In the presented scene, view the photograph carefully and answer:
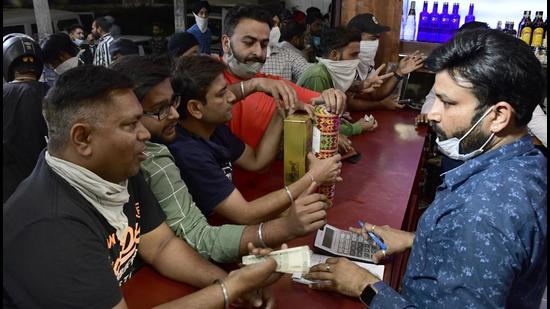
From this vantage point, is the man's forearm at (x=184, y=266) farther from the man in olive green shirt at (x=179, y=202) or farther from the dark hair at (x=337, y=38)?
the dark hair at (x=337, y=38)

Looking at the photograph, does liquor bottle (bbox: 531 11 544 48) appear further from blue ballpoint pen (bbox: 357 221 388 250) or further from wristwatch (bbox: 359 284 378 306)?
wristwatch (bbox: 359 284 378 306)

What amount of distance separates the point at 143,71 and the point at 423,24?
3.49 m

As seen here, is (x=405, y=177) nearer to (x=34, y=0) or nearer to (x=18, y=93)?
(x=18, y=93)

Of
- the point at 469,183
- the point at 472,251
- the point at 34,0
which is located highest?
the point at 34,0

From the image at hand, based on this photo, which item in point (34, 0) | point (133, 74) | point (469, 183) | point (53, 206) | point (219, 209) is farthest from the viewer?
point (34, 0)

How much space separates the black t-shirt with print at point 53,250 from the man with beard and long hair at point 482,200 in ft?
2.19

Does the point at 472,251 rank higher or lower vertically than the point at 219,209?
higher

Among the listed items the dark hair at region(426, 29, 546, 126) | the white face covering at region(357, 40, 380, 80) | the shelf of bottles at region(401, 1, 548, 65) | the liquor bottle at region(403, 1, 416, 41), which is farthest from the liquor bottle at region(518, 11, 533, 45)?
the dark hair at region(426, 29, 546, 126)

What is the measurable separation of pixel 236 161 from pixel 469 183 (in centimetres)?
127

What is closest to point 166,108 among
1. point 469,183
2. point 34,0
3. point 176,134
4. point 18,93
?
point 176,134

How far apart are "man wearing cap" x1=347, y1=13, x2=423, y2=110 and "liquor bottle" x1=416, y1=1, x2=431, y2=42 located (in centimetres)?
63

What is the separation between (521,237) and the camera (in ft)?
3.59

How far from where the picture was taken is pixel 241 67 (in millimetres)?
2559

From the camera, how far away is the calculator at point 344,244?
5.20 feet
